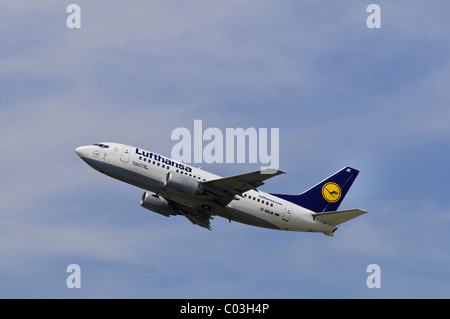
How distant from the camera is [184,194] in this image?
75375 millimetres

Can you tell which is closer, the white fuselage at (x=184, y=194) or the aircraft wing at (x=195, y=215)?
the white fuselage at (x=184, y=194)

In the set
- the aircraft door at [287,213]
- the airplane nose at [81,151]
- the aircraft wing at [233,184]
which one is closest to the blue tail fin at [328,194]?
the aircraft door at [287,213]

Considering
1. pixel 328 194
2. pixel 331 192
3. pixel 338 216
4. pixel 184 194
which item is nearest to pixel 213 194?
pixel 184 194

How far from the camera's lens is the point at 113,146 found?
76.0 metres

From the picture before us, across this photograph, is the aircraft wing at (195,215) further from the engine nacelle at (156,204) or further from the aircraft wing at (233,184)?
the aircraft wing at (233,184)

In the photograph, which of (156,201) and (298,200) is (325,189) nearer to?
(298,200)

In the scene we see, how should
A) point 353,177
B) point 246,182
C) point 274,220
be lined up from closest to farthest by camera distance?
1. point 246,182
2. point 274,220
3. point 353,177

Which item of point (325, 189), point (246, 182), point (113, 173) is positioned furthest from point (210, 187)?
point (325, 189)

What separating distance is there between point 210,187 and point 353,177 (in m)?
17.8

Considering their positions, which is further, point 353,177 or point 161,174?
point 353,177

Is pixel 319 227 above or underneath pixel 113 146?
underneath

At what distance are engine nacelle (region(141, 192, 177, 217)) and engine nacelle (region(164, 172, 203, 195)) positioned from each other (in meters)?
6.97

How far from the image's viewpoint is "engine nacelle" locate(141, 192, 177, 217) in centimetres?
8156

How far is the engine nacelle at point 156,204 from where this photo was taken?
81.6m
